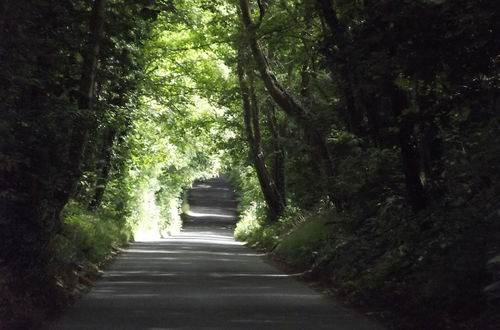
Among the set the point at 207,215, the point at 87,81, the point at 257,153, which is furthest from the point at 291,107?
the point at 207,215

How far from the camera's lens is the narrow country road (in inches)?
427

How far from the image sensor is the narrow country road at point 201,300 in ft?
35.6

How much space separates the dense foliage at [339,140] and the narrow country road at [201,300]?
709 millimetres

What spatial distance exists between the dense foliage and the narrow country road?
709mm

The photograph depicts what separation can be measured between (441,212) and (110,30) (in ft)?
26.9

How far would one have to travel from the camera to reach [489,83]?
958 centimetres

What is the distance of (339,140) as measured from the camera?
18.8 meters

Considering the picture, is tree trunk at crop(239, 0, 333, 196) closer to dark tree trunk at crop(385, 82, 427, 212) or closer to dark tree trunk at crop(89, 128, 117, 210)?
dark tree trunk at crop(385, 82, 427, 212)

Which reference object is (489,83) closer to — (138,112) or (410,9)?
(410,9)

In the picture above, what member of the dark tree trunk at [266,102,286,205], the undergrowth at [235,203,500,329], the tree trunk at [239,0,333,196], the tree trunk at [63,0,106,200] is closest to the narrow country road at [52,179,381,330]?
the undergrowth at [235,203,500,329]

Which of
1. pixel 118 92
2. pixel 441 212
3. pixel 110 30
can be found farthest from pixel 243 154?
pixel 441 212

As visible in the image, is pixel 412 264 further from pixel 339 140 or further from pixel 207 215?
pixel 207 215

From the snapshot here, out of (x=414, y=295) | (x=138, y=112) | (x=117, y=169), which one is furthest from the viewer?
(x=117, y=169)

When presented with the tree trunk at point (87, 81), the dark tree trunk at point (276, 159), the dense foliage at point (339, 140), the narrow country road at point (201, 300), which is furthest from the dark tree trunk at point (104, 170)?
the tree trunk at point (87, 81)
